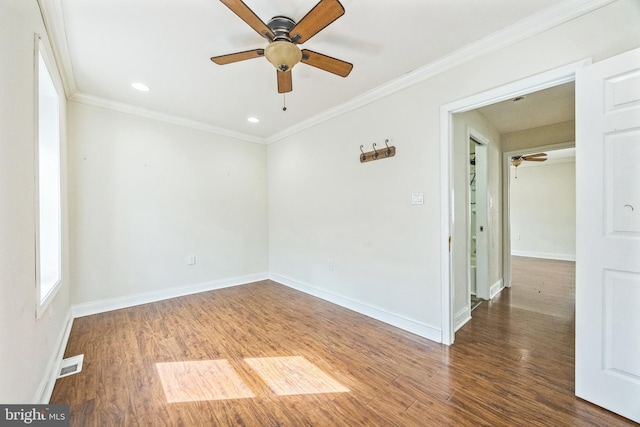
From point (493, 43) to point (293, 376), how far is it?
303 cm

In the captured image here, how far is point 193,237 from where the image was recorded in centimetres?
381

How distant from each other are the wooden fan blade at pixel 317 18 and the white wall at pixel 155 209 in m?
2.81

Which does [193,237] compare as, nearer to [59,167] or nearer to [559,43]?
[59,167]

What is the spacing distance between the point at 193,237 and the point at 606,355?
437 cm

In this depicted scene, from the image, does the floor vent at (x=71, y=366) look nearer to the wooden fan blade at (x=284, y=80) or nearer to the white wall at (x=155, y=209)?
the white wall at (x=155, y=209)

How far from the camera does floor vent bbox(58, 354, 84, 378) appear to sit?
1.91 metres

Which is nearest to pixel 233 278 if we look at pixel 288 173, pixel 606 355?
pixel 288 173

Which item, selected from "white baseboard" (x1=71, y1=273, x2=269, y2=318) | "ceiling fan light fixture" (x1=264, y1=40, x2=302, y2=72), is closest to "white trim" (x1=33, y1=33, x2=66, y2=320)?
"white baseboard" (x1=71, y1=273, x2=269, y2=318)

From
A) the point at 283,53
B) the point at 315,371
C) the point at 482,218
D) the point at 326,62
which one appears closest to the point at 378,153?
the point at 326,62

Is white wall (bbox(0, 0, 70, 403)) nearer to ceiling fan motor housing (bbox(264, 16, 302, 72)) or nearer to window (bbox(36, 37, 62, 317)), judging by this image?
window (bbox(36, 37, 62, 317))

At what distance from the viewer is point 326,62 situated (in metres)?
1.92

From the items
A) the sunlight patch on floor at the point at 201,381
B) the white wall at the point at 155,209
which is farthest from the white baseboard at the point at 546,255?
the sunlight patch on floor at the point at 201,381

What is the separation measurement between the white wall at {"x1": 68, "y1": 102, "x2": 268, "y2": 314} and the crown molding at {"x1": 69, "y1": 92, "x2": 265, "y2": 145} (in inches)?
2.4

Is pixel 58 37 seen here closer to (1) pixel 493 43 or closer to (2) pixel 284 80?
(2) pixel 284 80
